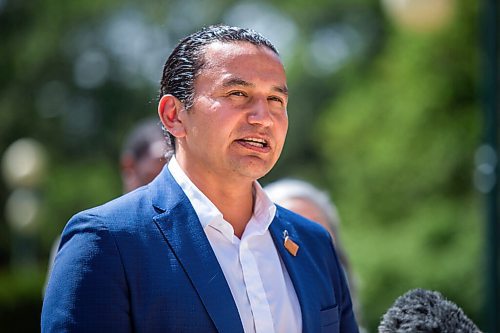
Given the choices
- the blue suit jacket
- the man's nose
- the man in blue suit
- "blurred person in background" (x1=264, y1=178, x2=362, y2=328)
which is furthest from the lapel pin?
"blurred person in background" (x1=264, y1=178, x2=362, y2=328)

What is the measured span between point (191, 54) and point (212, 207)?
500 millimetres

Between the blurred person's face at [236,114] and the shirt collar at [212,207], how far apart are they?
47 mm

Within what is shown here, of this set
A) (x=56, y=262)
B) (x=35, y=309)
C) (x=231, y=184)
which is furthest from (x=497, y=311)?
(x=35, y=309)

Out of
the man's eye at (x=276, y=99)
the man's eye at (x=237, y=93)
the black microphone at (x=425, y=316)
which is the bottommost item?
the black microphone at (x=425, y=316)

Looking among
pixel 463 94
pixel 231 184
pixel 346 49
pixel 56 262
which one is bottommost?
pixel 56 262

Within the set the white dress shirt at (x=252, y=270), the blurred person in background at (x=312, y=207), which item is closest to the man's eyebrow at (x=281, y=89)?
the white dress shirt at (x=252, y=270)

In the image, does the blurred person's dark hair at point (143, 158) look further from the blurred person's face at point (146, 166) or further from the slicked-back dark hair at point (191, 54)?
the slicked-back dark hair at point (191, 54)

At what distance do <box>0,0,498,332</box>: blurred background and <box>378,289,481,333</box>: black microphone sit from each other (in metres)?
2.44

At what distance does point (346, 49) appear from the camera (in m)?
26.4

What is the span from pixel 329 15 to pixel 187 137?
25.5 metres

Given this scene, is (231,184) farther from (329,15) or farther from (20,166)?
(329,15)

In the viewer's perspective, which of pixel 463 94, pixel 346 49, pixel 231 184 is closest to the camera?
pixel 231 184

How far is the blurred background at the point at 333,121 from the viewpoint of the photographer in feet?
43.4

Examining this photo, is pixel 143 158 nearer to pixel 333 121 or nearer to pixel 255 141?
pixel 255 141
